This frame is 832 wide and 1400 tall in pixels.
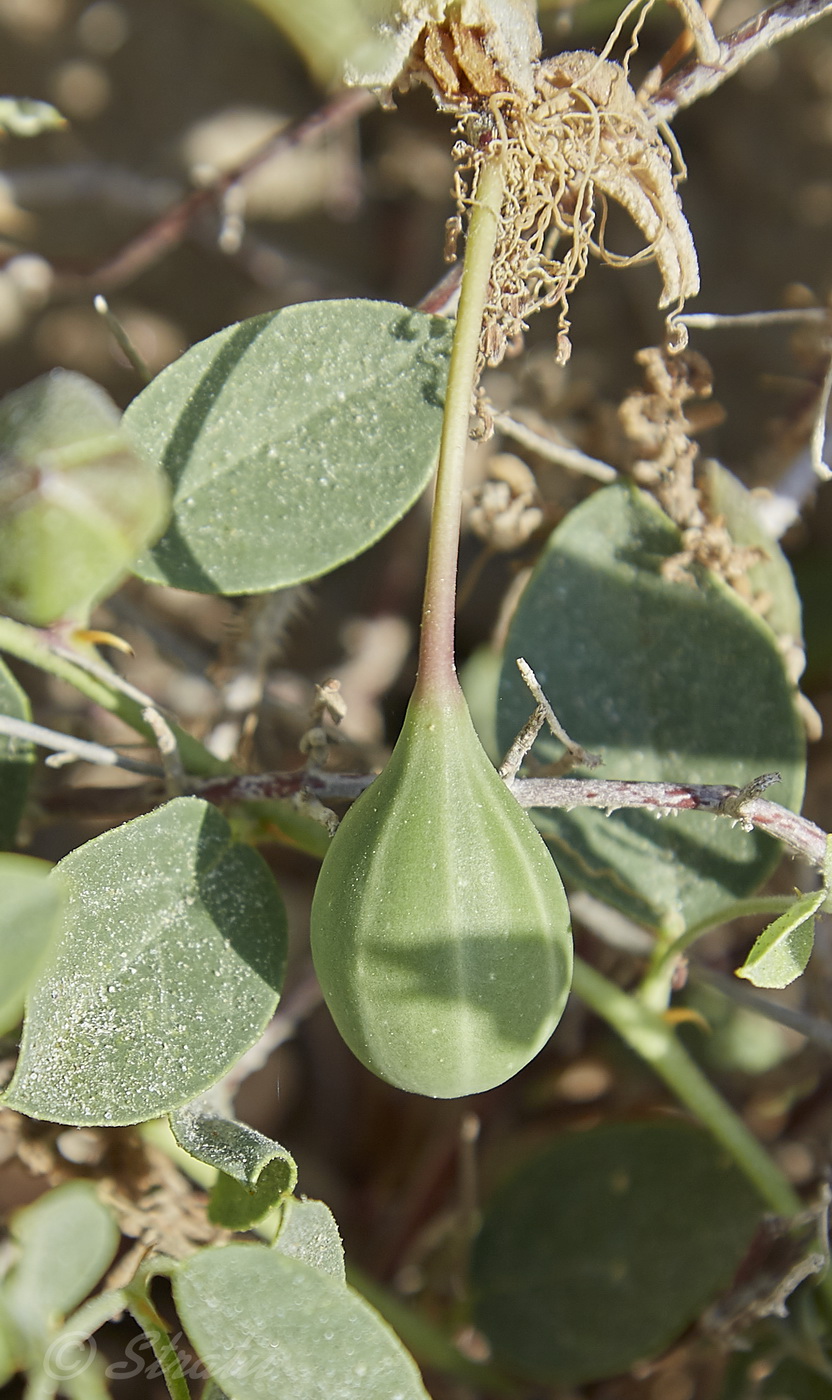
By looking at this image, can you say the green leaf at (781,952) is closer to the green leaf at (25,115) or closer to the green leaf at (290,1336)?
the green leaf at (290,1336)

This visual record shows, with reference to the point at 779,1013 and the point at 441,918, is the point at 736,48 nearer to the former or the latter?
the point at 441,918

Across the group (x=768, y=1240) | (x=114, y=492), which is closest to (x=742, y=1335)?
(x=768, y=1240)

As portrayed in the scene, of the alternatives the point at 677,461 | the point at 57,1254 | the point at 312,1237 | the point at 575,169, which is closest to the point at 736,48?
the point at 575,169

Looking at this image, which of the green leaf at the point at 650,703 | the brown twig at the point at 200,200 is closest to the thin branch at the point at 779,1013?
the green leaf at the point at 650,703

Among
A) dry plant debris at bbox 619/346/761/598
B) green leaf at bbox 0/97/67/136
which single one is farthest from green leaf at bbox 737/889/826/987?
green leaf at bbox 0/97/67/136

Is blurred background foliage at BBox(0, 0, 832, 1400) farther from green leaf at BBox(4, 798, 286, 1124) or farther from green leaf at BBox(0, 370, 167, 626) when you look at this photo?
green leaf at BBox(0, 370, 167, 626)

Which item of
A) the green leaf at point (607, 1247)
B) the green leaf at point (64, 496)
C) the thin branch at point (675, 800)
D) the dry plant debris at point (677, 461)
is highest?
the green leaf at point (64, 496)

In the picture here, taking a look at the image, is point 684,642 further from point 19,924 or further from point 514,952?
point 19,924
